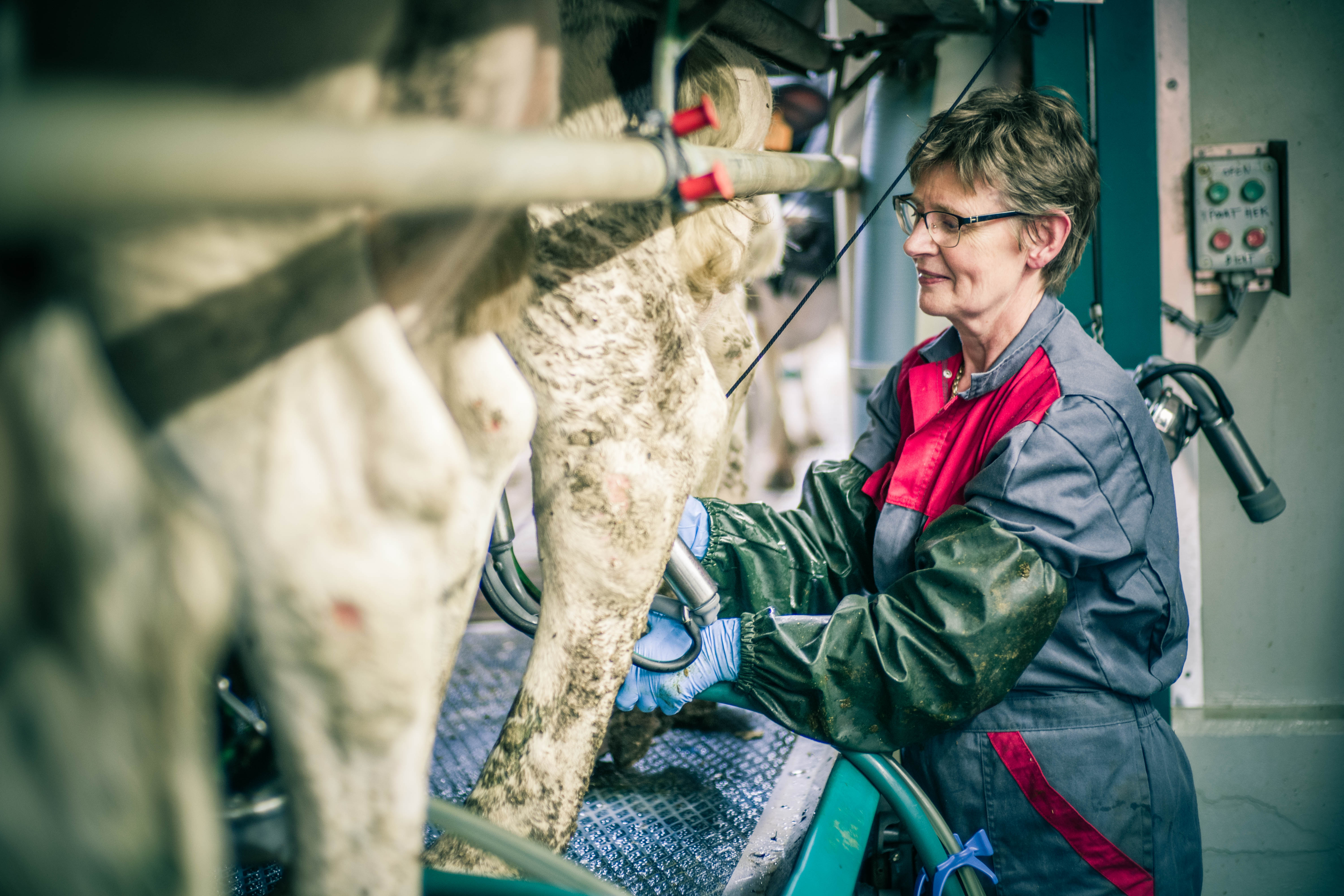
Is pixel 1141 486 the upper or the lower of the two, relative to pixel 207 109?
lower

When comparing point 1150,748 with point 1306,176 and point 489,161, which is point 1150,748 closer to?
point 489,161

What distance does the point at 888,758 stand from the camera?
4.27ft

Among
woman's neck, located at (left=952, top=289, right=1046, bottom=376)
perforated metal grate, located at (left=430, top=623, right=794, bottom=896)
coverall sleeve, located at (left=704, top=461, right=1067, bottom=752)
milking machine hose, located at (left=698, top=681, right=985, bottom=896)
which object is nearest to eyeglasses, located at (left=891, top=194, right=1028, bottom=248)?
woman's neck, located at (left=952, top=289, right=1046, bottom=376)

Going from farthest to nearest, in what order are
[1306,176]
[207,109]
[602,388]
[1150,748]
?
[1306,176] < [1150,748] < [602,388] < [207,109]

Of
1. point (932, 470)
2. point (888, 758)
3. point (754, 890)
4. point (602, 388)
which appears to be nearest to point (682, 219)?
point (602, 388)

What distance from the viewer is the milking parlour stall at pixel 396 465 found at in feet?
1.45

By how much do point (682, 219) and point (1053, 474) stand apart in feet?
1.91

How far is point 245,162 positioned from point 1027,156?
47.3 inches

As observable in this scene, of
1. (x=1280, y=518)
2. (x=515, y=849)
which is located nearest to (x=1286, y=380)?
(x=1280, y=518)

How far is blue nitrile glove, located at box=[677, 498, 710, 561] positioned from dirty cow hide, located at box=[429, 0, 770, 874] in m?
0.34

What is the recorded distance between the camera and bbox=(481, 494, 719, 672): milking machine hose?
109 cm

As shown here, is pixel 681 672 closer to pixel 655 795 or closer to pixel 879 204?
pixel 655 795

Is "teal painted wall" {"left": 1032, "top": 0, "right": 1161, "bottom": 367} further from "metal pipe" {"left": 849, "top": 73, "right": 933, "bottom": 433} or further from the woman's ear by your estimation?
the woman's ear

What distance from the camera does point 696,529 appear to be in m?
1.44
